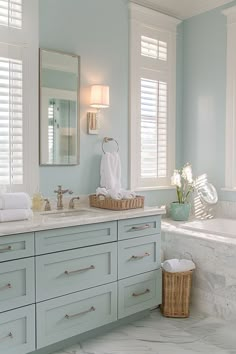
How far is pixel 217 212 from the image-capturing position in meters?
3.81

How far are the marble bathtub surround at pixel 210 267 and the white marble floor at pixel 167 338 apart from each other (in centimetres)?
12

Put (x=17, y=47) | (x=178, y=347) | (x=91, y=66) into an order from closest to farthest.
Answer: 1. (x=178, y=347)
2. (x=17, y=47)
3. (x=91, y=66)

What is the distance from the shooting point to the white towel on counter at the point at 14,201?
2.32m

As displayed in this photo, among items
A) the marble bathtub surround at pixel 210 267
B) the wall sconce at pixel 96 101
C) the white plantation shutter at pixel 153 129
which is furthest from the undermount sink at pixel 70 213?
the white plantation shutter at pixel 153 129

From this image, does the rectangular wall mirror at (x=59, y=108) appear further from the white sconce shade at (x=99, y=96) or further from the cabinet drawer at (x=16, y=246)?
the cabinet drawer at (x=16, y=246)

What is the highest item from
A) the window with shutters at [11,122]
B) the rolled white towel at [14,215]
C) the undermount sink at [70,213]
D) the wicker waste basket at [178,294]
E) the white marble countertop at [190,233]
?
the window with shutters at [11,122]

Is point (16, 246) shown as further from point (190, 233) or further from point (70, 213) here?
point (190, 233)

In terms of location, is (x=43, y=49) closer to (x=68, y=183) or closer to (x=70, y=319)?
(x=68, y=183)

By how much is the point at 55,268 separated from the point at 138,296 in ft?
2.69

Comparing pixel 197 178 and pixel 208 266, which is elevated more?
pixel 197 178

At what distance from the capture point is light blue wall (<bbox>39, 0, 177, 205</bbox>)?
9.69 feet

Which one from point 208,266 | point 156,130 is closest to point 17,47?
point 156,130

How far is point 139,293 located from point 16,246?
1.13 metres

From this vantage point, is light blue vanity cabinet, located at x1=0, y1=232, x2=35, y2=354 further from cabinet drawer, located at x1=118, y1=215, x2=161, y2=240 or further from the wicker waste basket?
the wicker waste basket
